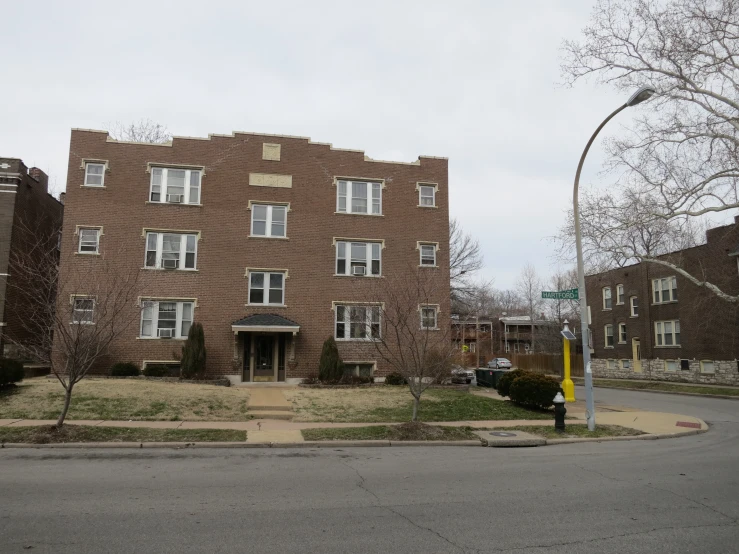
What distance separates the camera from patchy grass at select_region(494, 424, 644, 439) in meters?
13.0

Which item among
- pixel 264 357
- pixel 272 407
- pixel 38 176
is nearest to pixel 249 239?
pixel 264 357

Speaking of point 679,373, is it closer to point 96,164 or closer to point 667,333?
point 667,333

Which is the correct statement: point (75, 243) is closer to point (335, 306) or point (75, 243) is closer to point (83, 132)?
point (83, 132)

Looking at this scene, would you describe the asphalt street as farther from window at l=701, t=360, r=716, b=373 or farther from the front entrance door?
window at l=701, t=360, r=716, b=373

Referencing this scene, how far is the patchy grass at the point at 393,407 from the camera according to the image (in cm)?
1513

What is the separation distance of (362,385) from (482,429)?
944 cm

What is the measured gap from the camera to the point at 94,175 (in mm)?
24109

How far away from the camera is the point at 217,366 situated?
2364 cm

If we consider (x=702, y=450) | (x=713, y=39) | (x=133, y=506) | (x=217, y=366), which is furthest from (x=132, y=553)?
(x=713, y=39)

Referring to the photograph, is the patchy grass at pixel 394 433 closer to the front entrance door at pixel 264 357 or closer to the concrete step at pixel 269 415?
the concrete step at pixel 269 415

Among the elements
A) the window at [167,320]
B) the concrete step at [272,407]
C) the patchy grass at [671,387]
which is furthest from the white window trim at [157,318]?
the patchy grass at [671,387]

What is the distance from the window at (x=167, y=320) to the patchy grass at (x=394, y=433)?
12.9 m

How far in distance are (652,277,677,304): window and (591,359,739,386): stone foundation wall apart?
4245 mm

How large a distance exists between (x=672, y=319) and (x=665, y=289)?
223 centimetres
